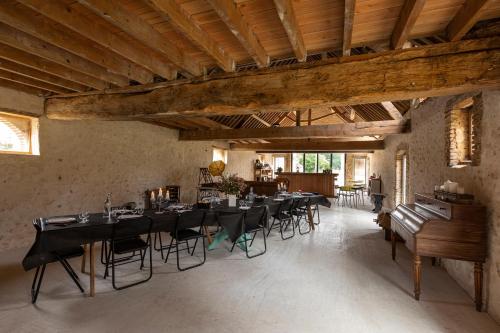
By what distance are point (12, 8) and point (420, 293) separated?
14.9 ft

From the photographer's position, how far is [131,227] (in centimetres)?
277

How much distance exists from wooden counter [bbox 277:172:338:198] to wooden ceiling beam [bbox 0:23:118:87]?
8601 millimetres

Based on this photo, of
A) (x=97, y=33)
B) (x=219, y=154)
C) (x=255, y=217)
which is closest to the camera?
(x=97, y=33)

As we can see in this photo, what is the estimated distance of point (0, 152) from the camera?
142 inches

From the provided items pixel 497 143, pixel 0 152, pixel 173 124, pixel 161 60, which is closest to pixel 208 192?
pixel 173 124

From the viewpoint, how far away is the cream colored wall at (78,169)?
150 inches

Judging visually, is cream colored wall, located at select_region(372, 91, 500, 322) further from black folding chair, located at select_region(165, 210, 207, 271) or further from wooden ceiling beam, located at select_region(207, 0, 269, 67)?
black folding chair, located at select_region(165, 210, 207, 271)

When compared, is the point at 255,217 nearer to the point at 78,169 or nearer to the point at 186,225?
the point at 186,225

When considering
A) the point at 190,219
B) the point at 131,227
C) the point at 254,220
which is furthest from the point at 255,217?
the point at 131,227

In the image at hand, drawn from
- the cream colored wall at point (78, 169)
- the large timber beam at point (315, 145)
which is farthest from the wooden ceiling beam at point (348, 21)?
the large timber beam at point (315, 145)

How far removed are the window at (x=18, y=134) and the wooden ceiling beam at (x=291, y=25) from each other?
4279 millimetres

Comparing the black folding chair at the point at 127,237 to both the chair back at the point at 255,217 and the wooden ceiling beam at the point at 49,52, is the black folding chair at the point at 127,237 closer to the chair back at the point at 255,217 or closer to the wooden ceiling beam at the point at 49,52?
the chair back at the point at 255,217

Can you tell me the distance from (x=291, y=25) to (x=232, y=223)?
249 centimetres

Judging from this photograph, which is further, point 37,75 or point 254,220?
point 254,220
